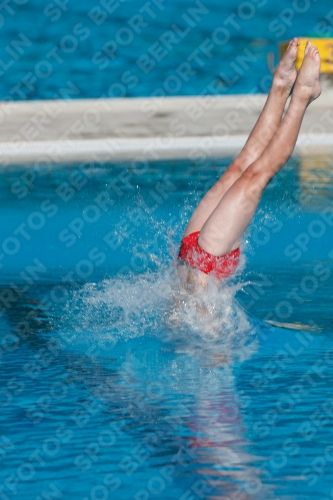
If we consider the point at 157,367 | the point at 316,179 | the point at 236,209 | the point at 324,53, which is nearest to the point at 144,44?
the point at 324,53

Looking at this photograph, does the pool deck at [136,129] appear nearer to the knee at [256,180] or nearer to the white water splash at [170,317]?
the white water splash at [170,317]

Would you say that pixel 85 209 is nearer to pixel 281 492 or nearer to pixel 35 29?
pixel 281 492

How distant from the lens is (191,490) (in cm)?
206

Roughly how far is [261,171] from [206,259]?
0.44m

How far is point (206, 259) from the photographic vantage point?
128 inches

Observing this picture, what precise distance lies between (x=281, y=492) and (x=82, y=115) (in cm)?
643

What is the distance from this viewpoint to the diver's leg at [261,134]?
3256 millimetres

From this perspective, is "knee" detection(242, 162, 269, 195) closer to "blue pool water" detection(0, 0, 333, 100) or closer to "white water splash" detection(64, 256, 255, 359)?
"white water splash" detection(64, 256, 255, 359)

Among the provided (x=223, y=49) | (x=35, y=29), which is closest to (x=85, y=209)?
(x=223, y=49)

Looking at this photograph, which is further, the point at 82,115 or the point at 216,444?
the point at 82,115

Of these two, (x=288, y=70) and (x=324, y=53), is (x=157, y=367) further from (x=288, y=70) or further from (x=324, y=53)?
(x=324, y=53)

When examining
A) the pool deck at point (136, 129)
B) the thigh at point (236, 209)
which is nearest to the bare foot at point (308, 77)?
the thigh at point (236, 209)

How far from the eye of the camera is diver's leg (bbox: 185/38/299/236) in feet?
10.7

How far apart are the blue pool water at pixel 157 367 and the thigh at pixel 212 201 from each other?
0.18 metres
